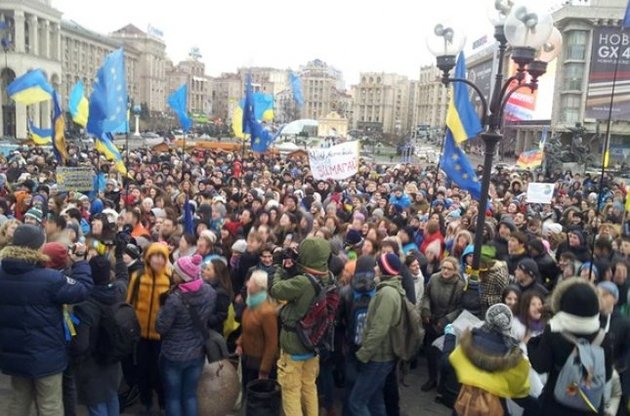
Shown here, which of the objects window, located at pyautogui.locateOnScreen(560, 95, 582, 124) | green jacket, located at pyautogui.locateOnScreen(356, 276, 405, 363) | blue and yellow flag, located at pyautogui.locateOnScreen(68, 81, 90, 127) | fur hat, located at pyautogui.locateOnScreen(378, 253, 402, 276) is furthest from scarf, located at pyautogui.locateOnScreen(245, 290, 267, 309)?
window, located at pyautogui.locateOnScreen(560, 95, 582, 124)

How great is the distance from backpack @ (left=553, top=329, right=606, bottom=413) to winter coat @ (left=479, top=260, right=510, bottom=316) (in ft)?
6.39

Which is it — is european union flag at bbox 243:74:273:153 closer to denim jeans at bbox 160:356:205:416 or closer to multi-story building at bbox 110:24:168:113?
denim jeans at bbox 160:356:205:416

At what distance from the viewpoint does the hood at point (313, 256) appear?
175 inches

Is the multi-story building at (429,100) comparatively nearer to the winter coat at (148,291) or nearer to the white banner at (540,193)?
the white banner at (540,193)

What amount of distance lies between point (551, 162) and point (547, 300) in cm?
2963

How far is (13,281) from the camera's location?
3895 mm

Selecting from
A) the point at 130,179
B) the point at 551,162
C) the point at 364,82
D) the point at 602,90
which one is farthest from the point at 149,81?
the point at 130,179

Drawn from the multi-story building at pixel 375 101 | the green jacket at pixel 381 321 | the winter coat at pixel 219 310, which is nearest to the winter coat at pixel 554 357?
the green jacket at pixel 381 321

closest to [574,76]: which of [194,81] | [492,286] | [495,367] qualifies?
[492,286]

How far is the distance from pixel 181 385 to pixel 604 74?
51.6 m

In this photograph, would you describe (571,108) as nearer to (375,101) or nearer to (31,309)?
(31,309)

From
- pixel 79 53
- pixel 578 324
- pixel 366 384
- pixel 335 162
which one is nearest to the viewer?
pixel 578 324

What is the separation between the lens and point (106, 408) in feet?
14.6

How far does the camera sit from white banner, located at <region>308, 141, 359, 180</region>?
12.7m
